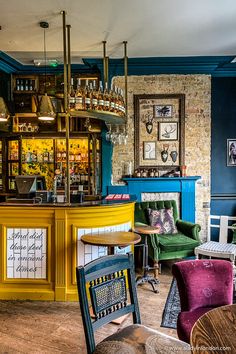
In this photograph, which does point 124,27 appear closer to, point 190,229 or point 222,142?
point 222,142

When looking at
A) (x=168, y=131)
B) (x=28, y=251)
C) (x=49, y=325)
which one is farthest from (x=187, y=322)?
(x=168, y=131)

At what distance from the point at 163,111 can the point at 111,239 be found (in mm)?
3424

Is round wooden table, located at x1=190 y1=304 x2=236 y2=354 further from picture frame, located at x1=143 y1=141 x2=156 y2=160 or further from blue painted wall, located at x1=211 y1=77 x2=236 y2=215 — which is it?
blue painted wall, located at x1=211 y1=77 x2=236 y2=215

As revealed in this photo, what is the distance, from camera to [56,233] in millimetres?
3824

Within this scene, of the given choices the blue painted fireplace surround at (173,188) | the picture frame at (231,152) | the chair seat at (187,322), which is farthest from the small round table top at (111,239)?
the picture frame at (231,152)

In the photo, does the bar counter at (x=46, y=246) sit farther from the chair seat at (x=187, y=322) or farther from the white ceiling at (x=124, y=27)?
the white ceiling at (x=124, y=27)

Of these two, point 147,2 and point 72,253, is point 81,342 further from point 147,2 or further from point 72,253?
point 147,2

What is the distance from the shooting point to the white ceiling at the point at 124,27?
4.06m

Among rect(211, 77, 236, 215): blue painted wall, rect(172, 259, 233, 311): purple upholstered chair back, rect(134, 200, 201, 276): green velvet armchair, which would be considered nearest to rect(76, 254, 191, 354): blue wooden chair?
rect(172, 259, 233, 311): purple upholstered chair back

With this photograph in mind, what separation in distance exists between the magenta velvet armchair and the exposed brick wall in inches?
153

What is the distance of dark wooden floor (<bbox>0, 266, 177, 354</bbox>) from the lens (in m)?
2.85

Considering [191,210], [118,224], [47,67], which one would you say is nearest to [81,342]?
[118,224]

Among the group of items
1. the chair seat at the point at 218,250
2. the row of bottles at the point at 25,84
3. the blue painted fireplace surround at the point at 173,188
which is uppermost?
the row of bottles at the point at 25,84

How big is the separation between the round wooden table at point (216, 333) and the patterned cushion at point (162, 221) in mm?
3387
